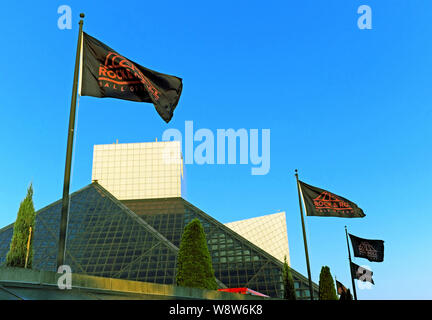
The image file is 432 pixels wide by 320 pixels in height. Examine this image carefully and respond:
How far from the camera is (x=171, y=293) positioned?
11.1 metres

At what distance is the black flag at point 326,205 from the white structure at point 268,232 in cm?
4583

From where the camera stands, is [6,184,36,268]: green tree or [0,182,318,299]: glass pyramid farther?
[0,182,318,299]: glass pyramid

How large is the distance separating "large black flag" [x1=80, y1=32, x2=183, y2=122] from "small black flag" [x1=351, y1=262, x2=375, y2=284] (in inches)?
939

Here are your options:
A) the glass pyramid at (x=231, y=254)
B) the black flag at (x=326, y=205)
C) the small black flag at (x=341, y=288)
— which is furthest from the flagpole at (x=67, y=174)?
the small black flag at (x=341, y=288)

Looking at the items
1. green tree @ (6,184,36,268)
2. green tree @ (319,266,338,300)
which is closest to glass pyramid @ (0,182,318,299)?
green tree @ (319,266,338,300)

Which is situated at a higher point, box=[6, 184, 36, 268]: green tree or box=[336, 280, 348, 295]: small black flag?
box=[6, 184, 36, 268]: green tree

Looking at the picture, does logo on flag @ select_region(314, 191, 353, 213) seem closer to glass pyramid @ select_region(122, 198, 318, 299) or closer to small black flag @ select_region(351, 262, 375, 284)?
small black flag @ select_region(351, 262, 375, 284)

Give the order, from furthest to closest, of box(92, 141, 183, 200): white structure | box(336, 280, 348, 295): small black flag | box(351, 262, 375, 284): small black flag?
box(92, 141, 183, 200): white structure, box(336, 280, 348, 295): small black flag, box(351, 262, 375, 284): small black flag

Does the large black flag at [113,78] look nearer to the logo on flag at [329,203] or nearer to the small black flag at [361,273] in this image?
the logo on flag at [329,203]

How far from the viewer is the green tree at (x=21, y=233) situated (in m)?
13.3

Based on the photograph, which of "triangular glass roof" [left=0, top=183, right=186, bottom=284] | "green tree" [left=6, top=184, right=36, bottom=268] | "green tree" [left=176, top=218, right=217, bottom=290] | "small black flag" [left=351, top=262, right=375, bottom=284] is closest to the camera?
"green tree" [left=6, top=184, right=36, bottom=268]

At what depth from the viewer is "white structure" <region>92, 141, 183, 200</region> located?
66.0 meters

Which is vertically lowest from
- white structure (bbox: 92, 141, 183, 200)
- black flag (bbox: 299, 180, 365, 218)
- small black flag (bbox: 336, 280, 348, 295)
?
small black flag (bbox: 336, 280, 348, 295)
